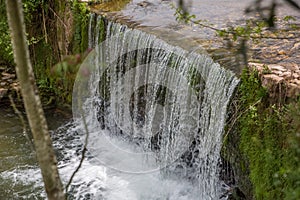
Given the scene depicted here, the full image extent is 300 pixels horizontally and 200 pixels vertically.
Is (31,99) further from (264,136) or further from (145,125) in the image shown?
(145,125)

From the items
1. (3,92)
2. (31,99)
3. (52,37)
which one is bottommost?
(3,92)

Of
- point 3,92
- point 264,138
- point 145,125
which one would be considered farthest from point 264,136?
point 3,92

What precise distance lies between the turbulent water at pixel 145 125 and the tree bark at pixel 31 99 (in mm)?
2125

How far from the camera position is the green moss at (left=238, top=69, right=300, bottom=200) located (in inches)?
131

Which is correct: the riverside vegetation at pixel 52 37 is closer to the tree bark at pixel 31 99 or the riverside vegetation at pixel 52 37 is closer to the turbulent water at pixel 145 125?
the turbulent water at pixel 145 125

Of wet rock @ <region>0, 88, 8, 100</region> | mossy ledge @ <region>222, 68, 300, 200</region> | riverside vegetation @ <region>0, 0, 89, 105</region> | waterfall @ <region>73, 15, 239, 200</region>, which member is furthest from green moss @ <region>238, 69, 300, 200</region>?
wet rock @ <region>0, 88, 8, 100</region>

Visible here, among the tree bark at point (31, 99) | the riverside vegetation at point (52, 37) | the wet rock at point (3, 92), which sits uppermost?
the tree bark at point (31, 99)

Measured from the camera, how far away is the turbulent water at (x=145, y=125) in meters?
4.46

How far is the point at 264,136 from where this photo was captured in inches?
140

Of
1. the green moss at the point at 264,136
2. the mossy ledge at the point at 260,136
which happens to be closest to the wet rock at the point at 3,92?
the mossy ledge at the point at 260,136

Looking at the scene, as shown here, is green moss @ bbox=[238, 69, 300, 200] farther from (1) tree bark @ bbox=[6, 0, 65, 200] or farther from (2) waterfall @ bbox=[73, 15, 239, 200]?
(1) tree bark @ bbox=[6, 0, 65, 200]

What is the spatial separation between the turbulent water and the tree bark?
2125mm

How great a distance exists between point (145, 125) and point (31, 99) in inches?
147

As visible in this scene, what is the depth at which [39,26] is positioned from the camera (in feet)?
23.4
